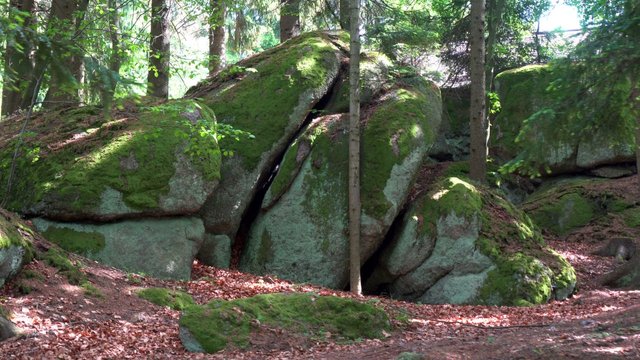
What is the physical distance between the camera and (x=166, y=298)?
8766 millimetres

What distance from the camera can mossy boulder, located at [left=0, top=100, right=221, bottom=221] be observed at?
33.7 ft

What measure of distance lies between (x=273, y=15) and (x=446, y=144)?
8.39 meters

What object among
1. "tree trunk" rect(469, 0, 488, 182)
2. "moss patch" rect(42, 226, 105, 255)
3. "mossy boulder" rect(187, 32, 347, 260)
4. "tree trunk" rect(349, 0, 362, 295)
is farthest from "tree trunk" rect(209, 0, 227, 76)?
"tree trunk" rect(469, 0, 488, 182)

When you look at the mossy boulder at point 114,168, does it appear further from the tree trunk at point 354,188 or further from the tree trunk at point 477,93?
the tree trunk at point 477,93

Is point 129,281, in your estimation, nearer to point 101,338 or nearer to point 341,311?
point 101,338

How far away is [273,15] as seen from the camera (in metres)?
21.7

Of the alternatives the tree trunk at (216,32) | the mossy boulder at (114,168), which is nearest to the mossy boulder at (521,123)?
the tree trunk at (216,32)

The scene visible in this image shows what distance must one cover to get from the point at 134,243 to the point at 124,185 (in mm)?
1152

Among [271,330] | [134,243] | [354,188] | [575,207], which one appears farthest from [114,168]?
[575,207]

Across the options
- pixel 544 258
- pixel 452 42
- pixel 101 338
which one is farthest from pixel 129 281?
pixel 452 42

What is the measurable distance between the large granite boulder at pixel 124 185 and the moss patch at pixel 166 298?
4.73 ft

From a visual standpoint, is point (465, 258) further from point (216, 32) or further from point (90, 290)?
point (216, 32)

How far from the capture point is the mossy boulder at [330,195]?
40.1 feet

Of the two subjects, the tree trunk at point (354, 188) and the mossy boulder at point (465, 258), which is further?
the tree trunk at point (354, 188)
